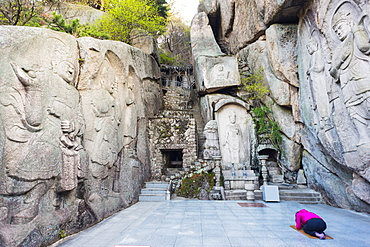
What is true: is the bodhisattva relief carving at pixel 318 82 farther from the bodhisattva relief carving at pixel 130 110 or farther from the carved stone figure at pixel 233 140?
the bodhisattva relief carving at pixel 130 110

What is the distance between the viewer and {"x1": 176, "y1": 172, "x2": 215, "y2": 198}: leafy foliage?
7.93 m

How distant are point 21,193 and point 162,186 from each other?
5.44 metres

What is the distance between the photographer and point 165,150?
33.1 ft

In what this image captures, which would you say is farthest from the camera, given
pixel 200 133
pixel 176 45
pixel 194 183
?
pixel 176 45

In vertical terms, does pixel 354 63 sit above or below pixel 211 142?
above

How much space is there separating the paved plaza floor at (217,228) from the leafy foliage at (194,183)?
142 centimetres

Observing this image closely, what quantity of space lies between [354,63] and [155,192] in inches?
303

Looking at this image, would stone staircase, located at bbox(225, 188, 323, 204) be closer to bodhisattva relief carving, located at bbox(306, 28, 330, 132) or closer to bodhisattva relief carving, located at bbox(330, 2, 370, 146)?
bodhisattva relief carving, located at bbox(306, 28, 330, 132)

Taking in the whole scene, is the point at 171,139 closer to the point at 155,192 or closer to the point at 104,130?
the point at 155,192

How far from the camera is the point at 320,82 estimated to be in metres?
6.34

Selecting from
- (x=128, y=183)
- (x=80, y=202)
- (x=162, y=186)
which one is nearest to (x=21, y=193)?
(x=80, y=202)

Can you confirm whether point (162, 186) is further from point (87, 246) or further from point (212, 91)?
point (212, 91)

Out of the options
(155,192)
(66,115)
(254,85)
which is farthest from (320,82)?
(66,115)

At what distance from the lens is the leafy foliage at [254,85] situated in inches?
377
